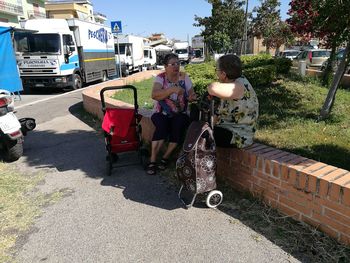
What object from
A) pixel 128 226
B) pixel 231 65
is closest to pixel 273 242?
pixel 128 226

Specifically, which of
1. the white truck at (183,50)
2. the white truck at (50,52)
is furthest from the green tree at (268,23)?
the white truck at (50,52)

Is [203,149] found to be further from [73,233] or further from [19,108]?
[19,108]

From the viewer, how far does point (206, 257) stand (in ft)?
8.69

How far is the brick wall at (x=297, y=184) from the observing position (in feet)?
8.66

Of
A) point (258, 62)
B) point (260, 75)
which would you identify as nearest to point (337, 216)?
point (260, 75)

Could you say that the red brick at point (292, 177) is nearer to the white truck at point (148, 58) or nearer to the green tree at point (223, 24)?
the white truck at point (148, 58)

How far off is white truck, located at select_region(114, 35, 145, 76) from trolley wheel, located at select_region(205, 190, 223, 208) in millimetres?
20800

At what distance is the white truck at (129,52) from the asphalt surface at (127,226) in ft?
64.8

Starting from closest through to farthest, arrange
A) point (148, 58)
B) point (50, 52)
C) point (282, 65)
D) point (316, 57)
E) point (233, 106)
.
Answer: point (233, 106) < point (282, 65) < point (50, 52) < point (316, 57) < point (148, 58)

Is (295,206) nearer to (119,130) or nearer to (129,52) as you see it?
(119,130)

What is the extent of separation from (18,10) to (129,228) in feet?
135

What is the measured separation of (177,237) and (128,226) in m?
0.50

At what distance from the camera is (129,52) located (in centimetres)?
2533

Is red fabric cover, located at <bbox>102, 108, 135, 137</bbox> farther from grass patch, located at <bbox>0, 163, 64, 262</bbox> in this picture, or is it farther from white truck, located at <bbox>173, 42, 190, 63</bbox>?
white truck, located at <bbox>173, 42, 190, 63</bbox>
